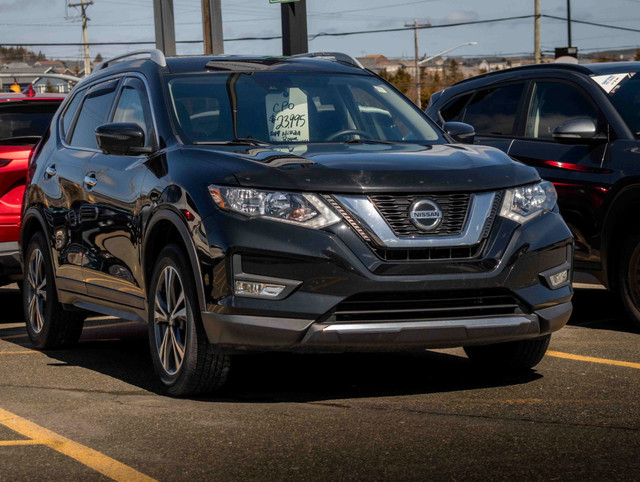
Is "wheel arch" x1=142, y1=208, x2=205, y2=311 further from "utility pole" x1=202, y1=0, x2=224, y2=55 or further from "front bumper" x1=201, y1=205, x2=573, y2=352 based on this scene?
"utility pole" x1=202, y1=0, x2=224, y2=55

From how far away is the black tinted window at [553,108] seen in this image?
9.34 meters

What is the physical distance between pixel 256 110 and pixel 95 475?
2988 mm

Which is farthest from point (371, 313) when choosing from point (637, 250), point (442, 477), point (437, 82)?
point (437, 82)

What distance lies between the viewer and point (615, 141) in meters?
8.79

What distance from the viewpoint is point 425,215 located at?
605 centimetres

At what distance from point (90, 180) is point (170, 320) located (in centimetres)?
146

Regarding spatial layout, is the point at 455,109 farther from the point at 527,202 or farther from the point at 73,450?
the point at 73,450

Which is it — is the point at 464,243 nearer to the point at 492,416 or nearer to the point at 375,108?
the point at 492,416

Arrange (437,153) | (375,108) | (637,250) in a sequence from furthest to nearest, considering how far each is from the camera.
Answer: (637,250)
(375,108)
(437,153)

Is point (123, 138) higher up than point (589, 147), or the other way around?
point (123, 138)

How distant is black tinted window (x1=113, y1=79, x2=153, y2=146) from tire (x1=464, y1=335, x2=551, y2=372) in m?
2.28

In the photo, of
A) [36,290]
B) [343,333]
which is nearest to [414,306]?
[343,333]

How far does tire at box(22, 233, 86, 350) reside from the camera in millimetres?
8602

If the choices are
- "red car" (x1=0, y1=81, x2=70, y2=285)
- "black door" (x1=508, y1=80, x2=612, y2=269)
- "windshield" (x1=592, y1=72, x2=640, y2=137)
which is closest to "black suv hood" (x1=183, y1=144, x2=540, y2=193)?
"black door" (x1=508, y1=80, x2=612, y2=269)
